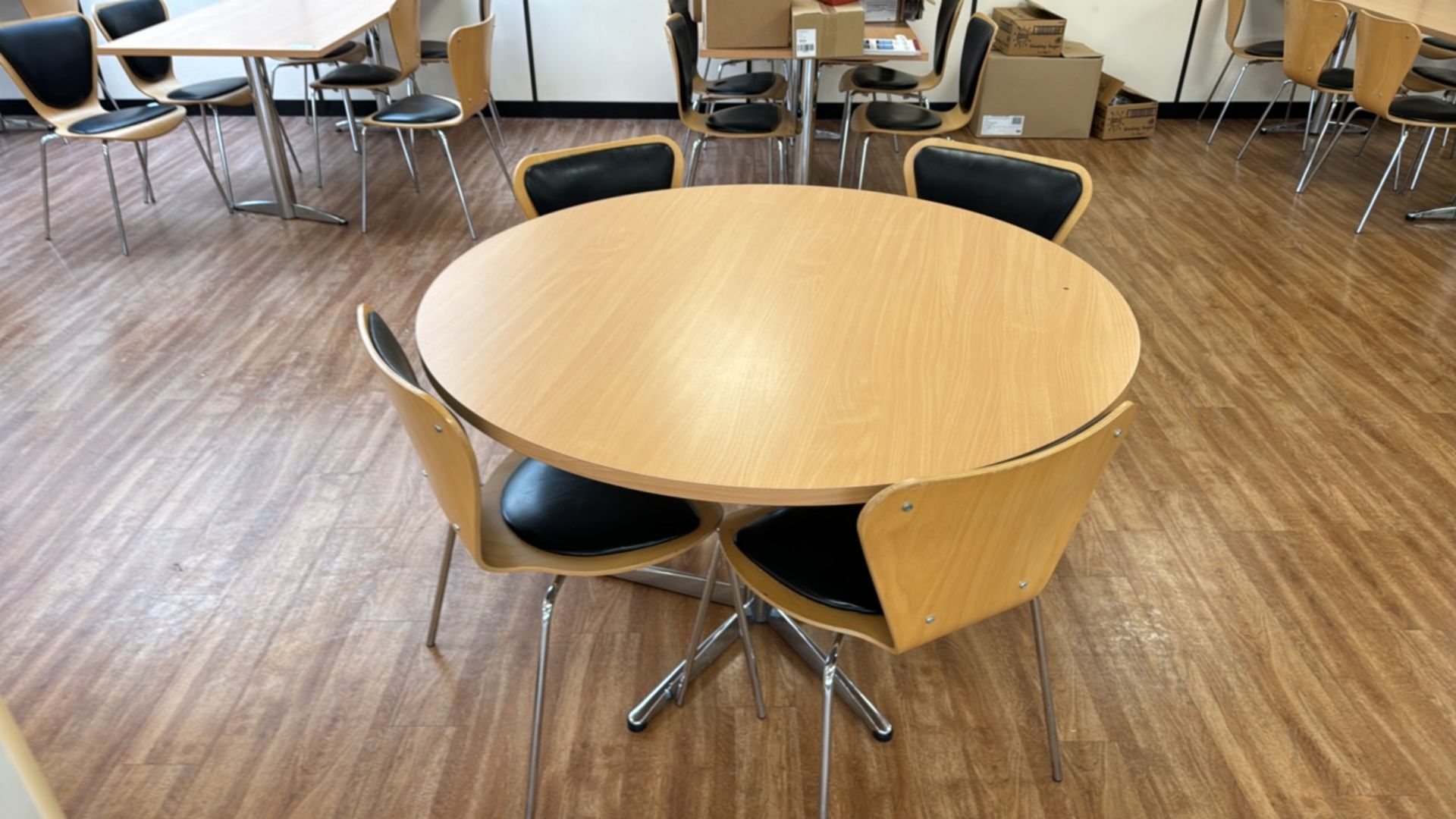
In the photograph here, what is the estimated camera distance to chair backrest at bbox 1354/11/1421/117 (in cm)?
383

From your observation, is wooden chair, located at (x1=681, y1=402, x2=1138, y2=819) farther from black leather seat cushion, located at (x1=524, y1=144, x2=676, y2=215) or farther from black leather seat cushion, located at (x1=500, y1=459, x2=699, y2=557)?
black leather seat cushion, located at (x1=524, y1=144, x2=676, y2=215)

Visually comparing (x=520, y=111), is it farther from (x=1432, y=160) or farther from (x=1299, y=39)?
(x=1432, y=160)

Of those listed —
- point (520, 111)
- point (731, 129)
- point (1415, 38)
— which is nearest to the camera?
point (1415, 38)

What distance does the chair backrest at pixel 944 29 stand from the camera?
167 inches

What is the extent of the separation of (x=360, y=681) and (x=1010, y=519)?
1.40m

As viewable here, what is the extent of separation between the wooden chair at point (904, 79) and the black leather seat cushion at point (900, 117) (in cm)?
16

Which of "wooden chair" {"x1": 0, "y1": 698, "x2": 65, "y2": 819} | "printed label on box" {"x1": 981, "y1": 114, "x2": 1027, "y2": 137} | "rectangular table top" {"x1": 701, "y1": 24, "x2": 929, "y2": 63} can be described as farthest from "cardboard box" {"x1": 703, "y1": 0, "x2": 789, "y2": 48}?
"wooden chair" {"x1": 0, "y1": 698, "x2": 65, "y2": 819}

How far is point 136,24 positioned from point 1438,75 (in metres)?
6.06

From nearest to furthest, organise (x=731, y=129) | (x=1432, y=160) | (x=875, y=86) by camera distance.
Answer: (x=731, y=129), (x=875, y=86), (x=1432, y=160)

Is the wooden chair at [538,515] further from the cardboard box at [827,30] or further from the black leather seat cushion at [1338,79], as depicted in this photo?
the black leather seat cushion at [1338,79]

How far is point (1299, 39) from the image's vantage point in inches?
178

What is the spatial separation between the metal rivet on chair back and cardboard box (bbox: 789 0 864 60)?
3.02 m

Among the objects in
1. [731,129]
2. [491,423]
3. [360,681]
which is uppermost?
[491,423]

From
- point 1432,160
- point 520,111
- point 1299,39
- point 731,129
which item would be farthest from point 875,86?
point 1432,160
